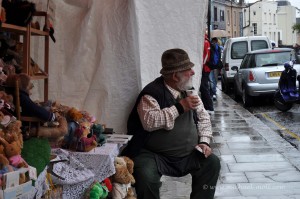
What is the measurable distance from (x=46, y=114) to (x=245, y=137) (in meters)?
6.85

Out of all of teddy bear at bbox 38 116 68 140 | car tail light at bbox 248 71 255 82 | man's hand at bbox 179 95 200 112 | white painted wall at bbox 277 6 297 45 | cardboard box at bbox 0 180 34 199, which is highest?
white painted wall at bbox 277 6 297 45

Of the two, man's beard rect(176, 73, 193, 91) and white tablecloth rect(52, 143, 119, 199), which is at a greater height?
man's beard rect(176, 73, 193, 91)

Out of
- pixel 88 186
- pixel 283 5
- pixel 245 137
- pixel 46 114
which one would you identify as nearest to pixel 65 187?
pixel 88 186

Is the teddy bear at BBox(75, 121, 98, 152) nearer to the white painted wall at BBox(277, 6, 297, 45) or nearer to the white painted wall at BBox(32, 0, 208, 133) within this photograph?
the white painted wall at BBox(32, 0, 208, 133)

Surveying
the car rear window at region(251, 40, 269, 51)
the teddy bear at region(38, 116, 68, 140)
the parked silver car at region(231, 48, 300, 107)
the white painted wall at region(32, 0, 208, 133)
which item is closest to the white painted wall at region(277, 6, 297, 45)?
the car rear window at region(251, 40, 269, 51)

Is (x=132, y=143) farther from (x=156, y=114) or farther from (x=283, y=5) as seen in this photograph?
(x=283, y=5)

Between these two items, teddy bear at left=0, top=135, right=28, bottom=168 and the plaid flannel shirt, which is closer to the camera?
teddy bear at left=0, top=135, right=28, bottom=168

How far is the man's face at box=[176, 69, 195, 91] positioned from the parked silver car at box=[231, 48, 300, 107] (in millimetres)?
10269

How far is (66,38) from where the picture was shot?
4891 millimetres

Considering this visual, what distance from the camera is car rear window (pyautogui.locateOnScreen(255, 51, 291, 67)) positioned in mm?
14844

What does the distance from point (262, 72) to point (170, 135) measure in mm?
10561

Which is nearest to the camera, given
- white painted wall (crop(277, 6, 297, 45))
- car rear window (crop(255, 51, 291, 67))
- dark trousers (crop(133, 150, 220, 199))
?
dark trousers (crop(133, 150, 220, 199))

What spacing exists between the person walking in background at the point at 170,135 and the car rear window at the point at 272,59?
34.9 feet

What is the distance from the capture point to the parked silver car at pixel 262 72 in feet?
47.7
